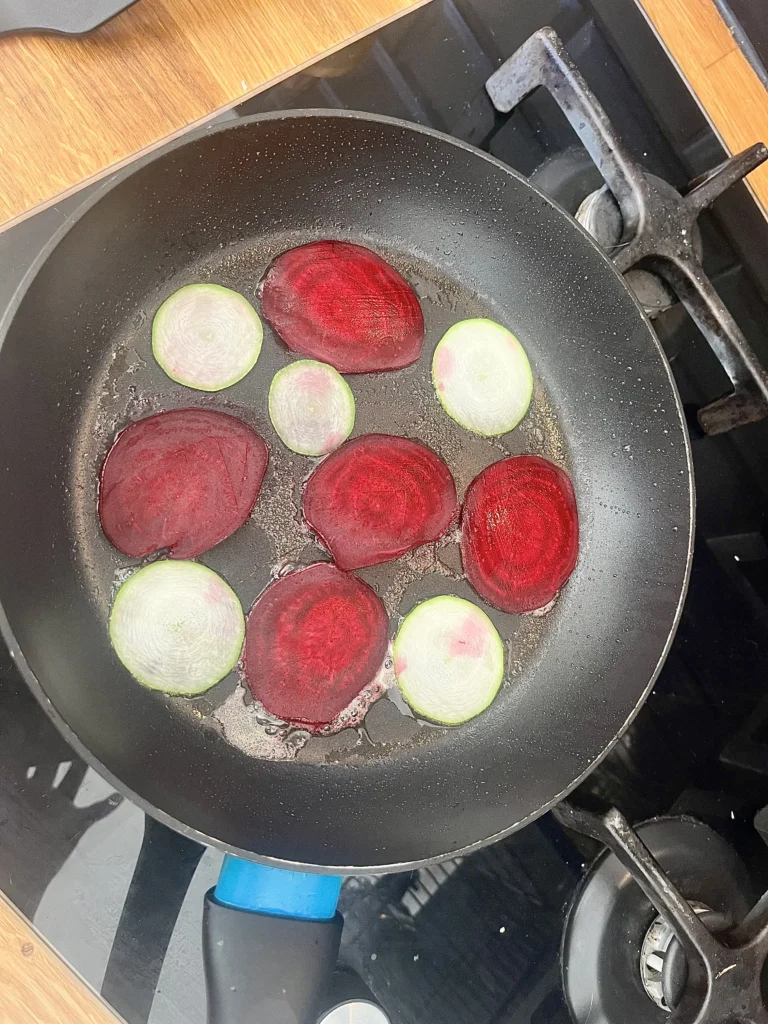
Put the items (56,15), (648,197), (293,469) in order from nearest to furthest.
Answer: (56,15) < (648,197) < (293,469)

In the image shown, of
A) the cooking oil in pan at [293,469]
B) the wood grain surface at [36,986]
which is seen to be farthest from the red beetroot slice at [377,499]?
the wood grain surface at [36,986]

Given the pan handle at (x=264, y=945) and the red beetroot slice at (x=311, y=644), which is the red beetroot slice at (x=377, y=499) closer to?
the red beetroot slice at (x=311, y=644)

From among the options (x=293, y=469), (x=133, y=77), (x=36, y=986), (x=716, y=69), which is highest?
(x=133, y=77)

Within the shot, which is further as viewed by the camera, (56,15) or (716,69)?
(716,69)

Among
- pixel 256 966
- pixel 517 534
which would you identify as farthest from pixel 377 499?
pixel 256 966

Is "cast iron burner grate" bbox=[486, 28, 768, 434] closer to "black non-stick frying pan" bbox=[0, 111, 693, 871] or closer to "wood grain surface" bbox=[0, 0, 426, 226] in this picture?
"black non-stick frying pan" bbox=[0, 111, 693, 871]

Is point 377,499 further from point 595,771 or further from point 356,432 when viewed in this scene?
point 595,771

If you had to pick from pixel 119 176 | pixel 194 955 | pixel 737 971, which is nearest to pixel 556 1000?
pixel 737 971
